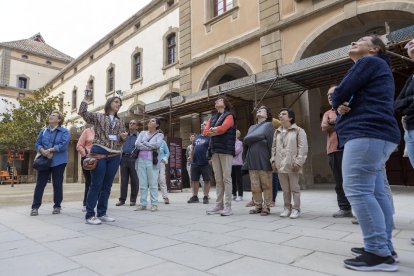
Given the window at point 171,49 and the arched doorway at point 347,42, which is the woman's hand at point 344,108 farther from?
the window at point 171,49

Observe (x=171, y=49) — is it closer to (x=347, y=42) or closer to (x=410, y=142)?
(x=347, y=42)

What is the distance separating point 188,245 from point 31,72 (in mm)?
45136

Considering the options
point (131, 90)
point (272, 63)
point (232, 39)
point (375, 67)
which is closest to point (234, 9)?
point (232, 39)

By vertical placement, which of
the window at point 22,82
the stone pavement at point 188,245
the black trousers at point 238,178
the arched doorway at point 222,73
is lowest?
the stone pavement at point 188,245

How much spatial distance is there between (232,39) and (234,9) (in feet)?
4.11

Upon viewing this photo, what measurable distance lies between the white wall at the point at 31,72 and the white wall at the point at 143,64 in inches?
673

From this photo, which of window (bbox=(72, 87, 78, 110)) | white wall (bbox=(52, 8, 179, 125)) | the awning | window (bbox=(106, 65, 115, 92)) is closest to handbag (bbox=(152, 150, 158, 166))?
the awning

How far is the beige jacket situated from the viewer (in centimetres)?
493

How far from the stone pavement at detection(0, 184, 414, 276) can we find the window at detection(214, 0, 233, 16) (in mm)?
11702

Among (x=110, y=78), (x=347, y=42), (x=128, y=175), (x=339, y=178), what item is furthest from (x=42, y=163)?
(x=110, y=78)

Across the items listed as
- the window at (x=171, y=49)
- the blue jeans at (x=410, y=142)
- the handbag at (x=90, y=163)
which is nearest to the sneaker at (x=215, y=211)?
the handbag at (x=90, y=163)

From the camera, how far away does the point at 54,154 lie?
5855mm

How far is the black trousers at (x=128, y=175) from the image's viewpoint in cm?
710

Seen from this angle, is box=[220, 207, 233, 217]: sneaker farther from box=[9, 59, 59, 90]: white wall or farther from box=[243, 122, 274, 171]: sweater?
box=[9, 59, 59, 90]: white wall
